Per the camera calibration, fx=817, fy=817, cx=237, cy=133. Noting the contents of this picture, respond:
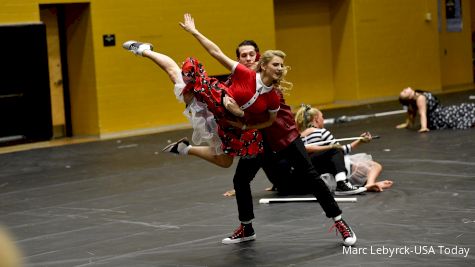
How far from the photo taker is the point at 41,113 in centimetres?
197

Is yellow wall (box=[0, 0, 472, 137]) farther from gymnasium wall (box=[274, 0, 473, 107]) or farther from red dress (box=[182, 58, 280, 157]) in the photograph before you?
red dress (box=[182, 58, 280, 157])

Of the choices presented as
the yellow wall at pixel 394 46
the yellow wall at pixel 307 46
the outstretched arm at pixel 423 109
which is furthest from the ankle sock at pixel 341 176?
the yellow wall at pixel 394 46

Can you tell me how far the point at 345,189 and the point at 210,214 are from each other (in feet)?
4.26

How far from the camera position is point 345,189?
7.52 metres

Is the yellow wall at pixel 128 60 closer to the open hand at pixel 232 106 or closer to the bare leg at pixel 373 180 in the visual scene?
the bare leg at pixel 373 180

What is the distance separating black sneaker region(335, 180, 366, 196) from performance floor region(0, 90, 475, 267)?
12 cm

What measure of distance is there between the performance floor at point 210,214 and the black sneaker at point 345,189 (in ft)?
0.38

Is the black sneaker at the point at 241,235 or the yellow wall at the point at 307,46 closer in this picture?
the black sneaker at the point at 241,235

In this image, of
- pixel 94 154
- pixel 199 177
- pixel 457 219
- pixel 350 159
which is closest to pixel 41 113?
pixel 457 219

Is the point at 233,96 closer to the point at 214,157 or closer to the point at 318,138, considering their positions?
the point at 214,157

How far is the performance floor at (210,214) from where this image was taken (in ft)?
17.9

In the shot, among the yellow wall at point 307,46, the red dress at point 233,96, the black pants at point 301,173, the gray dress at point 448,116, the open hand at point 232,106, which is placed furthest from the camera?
the yellow wall at point 307,46

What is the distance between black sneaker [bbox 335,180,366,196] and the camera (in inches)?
296

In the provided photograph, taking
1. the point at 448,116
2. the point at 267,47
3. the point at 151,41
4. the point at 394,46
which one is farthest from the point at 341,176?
the point at 394,46
